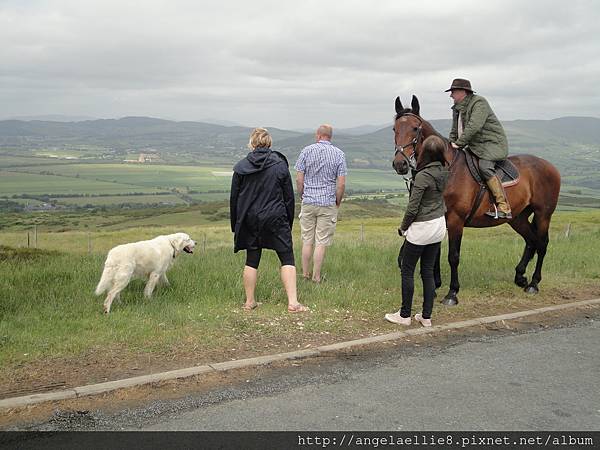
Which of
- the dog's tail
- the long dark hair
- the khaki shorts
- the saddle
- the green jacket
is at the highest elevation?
the green jacket

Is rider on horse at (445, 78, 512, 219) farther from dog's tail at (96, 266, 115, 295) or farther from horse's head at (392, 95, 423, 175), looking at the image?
dog's tail at (96, 266, 115, 295)

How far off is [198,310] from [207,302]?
41 centimetres

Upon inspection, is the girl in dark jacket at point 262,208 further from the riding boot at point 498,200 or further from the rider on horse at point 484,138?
the riding boot at point 498,200

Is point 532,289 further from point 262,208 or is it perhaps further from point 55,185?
point 55,185

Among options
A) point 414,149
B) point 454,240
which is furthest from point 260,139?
point 454,240

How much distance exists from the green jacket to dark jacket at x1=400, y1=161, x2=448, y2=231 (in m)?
2.19

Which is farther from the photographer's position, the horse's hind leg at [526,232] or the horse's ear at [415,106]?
the horse's hind leg at [526,232]

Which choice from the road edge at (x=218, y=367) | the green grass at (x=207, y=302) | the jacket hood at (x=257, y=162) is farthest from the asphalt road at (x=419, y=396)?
the jacket hood at (x=257, y=162)

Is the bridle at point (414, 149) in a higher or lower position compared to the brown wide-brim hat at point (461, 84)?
lower

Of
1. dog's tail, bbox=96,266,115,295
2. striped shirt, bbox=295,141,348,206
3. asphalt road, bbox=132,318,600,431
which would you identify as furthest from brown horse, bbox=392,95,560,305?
dog's tail, bbox=96,266,115,295

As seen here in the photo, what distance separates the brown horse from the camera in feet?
26.8

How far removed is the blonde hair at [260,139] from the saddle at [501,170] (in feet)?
11.7

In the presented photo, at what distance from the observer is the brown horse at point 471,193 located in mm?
8156

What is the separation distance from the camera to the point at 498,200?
8891mm
